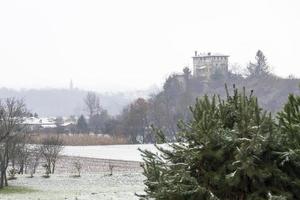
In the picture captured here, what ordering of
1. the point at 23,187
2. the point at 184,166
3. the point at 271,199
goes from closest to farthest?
the point at 271,199 < the point at 184,166 < the point at 23,187

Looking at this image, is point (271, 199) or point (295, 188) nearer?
point (271, 199)

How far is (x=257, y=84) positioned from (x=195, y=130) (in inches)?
5626

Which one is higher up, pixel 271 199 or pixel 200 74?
pixel 200 74

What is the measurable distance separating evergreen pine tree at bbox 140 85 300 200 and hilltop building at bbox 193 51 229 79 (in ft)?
505

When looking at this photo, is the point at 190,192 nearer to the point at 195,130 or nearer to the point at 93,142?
the point at 195,130

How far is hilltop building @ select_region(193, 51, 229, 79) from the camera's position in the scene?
165175 millimetres

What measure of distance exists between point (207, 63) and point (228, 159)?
17114 centimetres

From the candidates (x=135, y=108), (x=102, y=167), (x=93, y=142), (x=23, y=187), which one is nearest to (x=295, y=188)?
(x=23, y=187)

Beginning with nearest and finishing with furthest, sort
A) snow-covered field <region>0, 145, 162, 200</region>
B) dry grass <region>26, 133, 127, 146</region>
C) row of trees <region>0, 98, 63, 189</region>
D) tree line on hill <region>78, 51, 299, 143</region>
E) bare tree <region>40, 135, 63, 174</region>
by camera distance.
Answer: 1. snow-covered field <region>0, 145, 162, 200</region>
2. row of trees <region>0, 98, 63, 189</region>
3. bare tree <region>40, 135, 63, 174</region>
4. dry grass <region>26, 133, 127, 146</region>
5. tree line on hill <region>78, 51, 299, 143</region>

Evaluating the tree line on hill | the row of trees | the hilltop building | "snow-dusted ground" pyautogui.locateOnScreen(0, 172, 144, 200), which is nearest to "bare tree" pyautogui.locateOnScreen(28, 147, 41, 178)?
the row of trees

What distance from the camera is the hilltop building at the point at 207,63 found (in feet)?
542

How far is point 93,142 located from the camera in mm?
109750

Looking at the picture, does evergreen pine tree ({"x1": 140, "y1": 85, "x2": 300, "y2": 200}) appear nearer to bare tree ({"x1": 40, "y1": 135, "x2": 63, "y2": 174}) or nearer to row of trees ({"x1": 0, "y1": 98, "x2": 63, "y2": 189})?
row of trees ({"x1": 0, "y1": 98, "x2": 63, "y2": 189})

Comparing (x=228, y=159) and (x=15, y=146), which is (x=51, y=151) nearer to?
(x=15, y=146)
